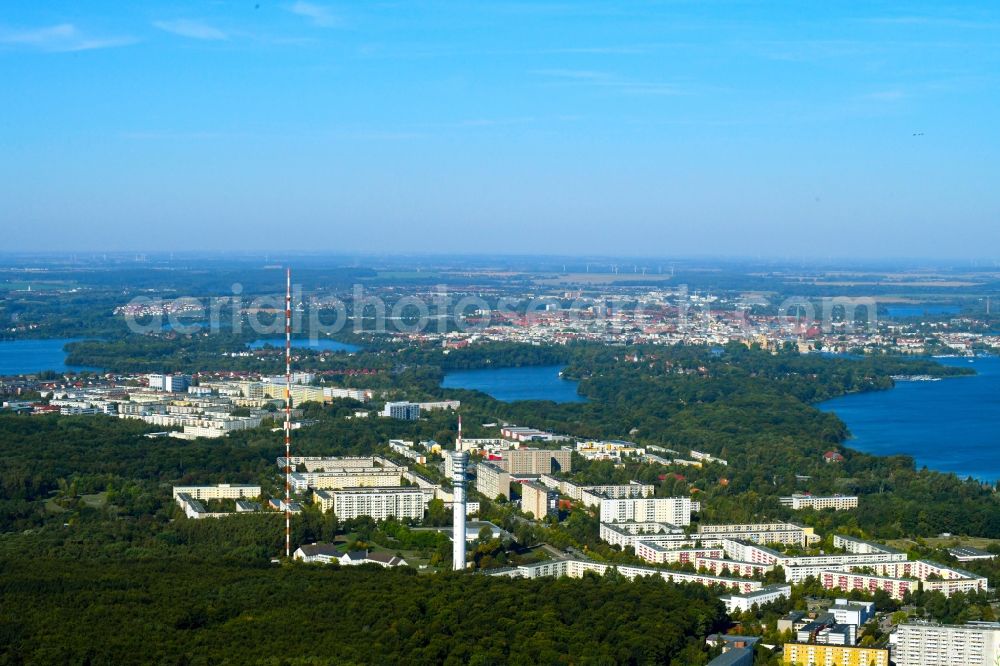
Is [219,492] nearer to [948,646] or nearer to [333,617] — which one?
[333,617]

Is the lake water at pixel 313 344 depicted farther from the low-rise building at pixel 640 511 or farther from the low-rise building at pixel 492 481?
the low-rise building at pixel 640 511

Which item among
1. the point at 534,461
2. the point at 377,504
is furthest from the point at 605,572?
the point at 534,461

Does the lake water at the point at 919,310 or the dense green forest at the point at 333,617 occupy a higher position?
the dense green forest at the point at 333,617

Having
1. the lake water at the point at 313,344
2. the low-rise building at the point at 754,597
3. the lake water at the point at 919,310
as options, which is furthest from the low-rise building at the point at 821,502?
the lake water at the point at 919,310

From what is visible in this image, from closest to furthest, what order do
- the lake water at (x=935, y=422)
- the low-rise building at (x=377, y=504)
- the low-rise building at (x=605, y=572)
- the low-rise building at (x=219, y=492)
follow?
1. the low-rise building at (x=605, y=572)
2. the low-rise building at (x=377, y=504)
3. the low-rise building at (x=219, y=492)
4. the lake water at (x=935, y=422)

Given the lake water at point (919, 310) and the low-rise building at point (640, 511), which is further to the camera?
the lake water at point (919, 310)

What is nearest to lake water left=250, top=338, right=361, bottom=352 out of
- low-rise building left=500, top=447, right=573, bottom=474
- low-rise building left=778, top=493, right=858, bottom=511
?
low-rise building left=500, top=447, right=573, bottom=474

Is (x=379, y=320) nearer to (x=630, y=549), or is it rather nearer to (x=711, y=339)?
(x=711, y=339)
